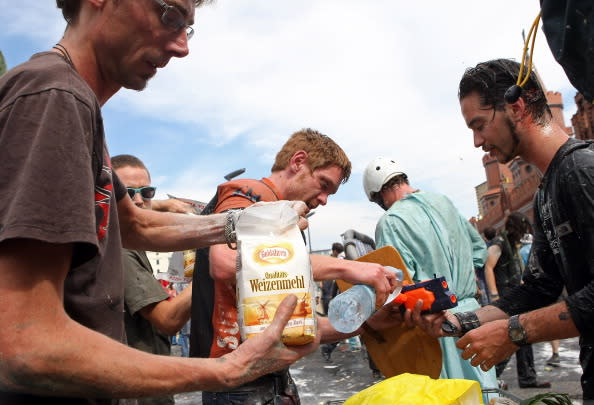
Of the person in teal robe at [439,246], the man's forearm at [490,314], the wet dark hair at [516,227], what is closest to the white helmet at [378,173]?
the person in teal robe at [439,246]

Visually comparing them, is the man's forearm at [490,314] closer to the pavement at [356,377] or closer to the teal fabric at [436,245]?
the teal fabric at [436,245]

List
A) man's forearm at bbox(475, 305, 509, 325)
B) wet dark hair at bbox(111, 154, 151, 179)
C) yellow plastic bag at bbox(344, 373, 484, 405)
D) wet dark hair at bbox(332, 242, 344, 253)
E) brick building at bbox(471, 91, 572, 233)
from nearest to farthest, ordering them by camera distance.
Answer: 1. yellow plastic bag at bbox(344, 373, 484, 405)
2. man's forearm at bbox(475, 305, 509, 325)
3. wet dark hair at bbox(111, 154, 151, 179)
4. wet dark hair at bbox(332, 242, 344, 253)
5. brick building at bbox(471, 91, 572, 233)

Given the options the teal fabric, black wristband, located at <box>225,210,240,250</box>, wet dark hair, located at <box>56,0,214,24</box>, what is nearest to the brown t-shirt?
wet dark hair, located at <box>56,0,214,24</box>

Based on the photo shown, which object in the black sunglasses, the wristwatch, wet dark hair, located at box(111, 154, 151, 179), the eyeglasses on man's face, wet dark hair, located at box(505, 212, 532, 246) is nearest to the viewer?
the eyeglasses on man's face

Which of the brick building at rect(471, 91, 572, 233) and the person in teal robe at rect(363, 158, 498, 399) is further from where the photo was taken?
the brick building at rect(471, 91, 572, 233)

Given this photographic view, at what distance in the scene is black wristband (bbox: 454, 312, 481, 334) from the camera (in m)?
2.69

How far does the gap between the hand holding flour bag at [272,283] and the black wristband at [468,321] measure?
5.19 feet

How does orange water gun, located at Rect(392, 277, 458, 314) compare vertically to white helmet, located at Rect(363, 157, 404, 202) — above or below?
below

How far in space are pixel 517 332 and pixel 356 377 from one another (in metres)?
6.51

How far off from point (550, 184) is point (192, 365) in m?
1.89

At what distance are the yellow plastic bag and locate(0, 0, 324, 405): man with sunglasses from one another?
56 cm

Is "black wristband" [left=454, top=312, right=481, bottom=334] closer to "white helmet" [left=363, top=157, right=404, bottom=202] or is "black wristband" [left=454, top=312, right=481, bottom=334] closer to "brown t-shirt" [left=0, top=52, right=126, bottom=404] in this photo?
"white helmet" [left=363, top=157, right=404, bottom=202]

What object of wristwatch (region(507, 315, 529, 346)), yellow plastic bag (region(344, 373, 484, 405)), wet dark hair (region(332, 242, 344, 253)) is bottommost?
yellow plastic bag (region(344, 373, 484, 405))

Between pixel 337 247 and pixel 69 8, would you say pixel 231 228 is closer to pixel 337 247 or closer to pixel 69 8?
pixel 69 8
